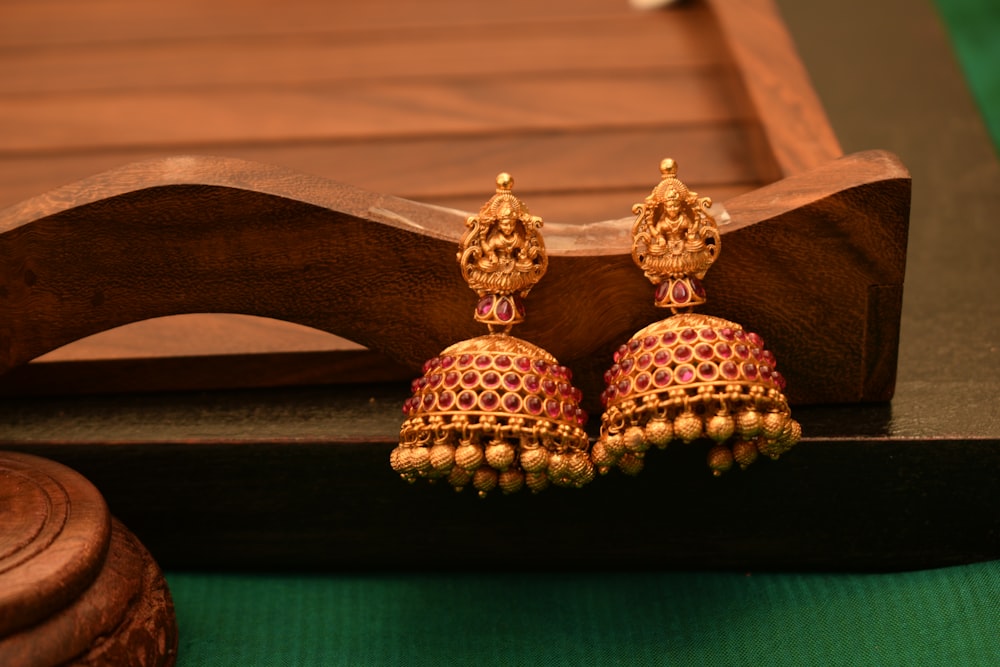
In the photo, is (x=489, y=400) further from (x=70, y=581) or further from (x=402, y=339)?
(x=70, y=581)

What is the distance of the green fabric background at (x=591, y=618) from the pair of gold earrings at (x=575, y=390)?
7.5 inches

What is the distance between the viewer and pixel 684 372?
34.4 inches

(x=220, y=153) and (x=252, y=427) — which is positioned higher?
(x=220, y=153)

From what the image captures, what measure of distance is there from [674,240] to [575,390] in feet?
0.43

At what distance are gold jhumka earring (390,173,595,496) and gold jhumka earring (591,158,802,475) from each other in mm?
38

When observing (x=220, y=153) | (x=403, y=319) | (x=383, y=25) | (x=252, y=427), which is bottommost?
(x=252, y=427)

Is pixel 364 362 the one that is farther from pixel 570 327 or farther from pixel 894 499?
pixel 894 499

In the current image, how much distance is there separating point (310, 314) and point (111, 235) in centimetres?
16

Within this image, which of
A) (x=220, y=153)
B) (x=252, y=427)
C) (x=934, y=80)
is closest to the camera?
(x=252, y=427)

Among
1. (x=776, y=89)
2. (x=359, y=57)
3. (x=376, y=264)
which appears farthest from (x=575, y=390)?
(x=359, y=57)

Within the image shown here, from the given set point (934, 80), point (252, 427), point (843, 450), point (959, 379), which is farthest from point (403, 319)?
point (934, 80)

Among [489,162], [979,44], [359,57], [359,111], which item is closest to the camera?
[489,162]

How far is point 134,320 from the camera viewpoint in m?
1.01

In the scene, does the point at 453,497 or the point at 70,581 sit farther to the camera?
the point at 453,497
